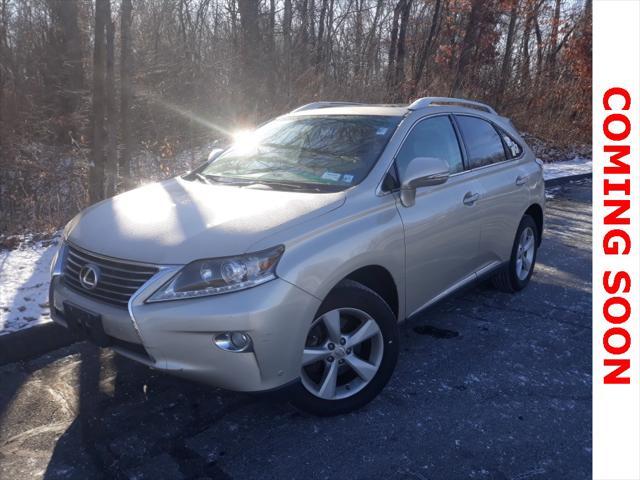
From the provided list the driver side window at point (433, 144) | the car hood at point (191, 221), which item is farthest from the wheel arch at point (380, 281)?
the driver side window at point (433, 144)

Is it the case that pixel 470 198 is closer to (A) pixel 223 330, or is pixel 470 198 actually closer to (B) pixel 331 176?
(B) pixel 331 176

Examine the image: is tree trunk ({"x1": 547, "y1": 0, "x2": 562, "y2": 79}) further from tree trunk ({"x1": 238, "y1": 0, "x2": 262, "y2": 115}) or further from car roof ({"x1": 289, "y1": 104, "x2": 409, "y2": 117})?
car roof ({"x1": 289, "y1": 104, "x2": 409, "y2": 117})

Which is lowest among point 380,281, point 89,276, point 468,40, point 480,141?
point 380,281

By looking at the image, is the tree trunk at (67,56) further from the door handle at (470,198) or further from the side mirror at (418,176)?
the side mirror at (418,176)

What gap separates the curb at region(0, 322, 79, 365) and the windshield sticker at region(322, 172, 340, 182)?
6.56ft

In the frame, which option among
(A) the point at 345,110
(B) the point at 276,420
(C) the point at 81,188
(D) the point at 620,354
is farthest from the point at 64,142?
(D) the point at 620,354

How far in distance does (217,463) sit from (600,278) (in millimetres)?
3035

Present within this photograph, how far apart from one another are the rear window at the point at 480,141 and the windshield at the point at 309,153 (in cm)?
82

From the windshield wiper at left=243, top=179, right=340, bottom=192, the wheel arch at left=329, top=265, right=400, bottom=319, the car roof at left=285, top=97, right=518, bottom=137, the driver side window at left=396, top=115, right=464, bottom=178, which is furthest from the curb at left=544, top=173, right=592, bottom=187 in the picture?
the windshield wiper at left=243, top=179, right=340, bottom=192

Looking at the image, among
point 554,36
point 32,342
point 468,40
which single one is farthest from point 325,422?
point 554,36

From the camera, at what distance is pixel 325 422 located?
3123 millimetres

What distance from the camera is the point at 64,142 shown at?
12.1 m

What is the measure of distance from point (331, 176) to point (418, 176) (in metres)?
0.54

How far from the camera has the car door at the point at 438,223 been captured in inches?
139
